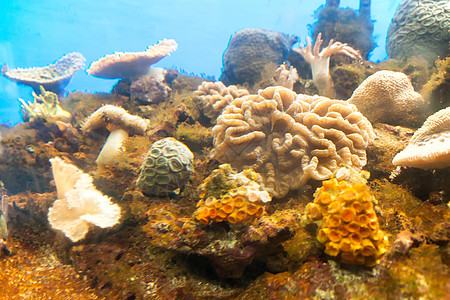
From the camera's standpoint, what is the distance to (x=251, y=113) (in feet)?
10.9

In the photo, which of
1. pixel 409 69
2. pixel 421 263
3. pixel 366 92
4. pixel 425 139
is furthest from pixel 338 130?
pixel 409 69

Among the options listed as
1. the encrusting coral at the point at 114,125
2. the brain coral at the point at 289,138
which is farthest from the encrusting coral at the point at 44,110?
the brain coral at the point at 289,138

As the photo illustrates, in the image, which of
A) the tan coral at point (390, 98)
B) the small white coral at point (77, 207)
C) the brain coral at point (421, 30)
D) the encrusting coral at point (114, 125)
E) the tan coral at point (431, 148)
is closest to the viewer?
the tan coral at point (431, 148)

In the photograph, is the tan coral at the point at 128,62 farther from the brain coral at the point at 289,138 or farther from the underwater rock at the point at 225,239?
the underwater rock at the point at 225,239

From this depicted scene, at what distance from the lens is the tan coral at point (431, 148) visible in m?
2.08

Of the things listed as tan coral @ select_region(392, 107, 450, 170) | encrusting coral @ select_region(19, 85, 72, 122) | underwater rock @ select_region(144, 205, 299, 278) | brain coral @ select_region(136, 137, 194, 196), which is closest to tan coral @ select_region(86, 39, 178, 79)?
encrusting coral @ select_region(19, 85, 72, 122)

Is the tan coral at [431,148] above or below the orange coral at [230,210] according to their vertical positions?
above

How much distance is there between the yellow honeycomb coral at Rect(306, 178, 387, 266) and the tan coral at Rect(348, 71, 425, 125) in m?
2.85

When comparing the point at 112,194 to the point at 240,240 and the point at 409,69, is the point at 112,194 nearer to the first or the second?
the point at 240,240

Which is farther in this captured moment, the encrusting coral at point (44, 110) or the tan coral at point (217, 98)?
the encrusting coral at point (44, 110)

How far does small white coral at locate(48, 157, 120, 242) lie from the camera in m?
2.38

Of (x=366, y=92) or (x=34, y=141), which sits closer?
(x=366, y=92)

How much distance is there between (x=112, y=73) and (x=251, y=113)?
5350mm

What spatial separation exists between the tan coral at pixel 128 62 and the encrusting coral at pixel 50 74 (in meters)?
1.75
